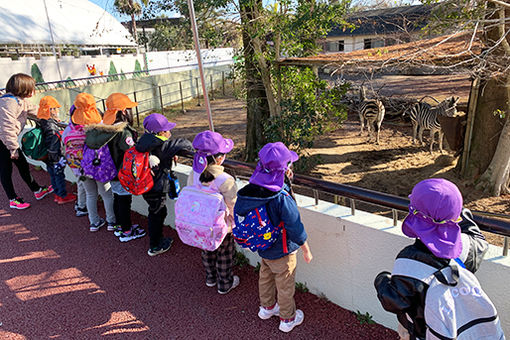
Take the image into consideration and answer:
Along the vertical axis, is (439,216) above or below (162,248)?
above

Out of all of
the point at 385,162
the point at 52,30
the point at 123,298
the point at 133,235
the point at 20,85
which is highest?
the point at 52,30

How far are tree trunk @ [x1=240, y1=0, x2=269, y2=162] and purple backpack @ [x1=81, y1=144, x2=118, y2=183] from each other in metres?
3.67

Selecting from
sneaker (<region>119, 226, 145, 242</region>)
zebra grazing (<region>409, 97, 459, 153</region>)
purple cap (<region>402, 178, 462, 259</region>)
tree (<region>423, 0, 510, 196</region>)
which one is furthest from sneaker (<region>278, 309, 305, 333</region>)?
zebra grazing (<region>409, 97, 459, 153</region>)

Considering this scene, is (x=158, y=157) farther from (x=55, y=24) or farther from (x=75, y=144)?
(x=55, y=24)

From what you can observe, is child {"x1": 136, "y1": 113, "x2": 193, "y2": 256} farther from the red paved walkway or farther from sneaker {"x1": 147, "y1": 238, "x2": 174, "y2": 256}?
the red paved walkway

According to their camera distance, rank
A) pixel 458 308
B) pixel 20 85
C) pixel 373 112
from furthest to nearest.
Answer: pixel 373 112, pixel 20 85, pixel 458 308

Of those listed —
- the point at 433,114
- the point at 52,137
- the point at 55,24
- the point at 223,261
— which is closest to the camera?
the point at 223,261

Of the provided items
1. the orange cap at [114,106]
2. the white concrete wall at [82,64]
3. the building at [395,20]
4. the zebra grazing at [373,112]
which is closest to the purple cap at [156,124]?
the orange cap at [114,106]

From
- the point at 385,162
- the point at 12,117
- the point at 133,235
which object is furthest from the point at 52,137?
the point at 385,162

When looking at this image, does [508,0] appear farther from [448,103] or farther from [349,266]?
[349,266]

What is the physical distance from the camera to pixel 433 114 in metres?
8.48

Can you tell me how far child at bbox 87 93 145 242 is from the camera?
135 inches

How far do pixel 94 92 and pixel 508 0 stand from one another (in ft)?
39.1

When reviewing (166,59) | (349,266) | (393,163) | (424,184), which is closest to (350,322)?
(349,266)
